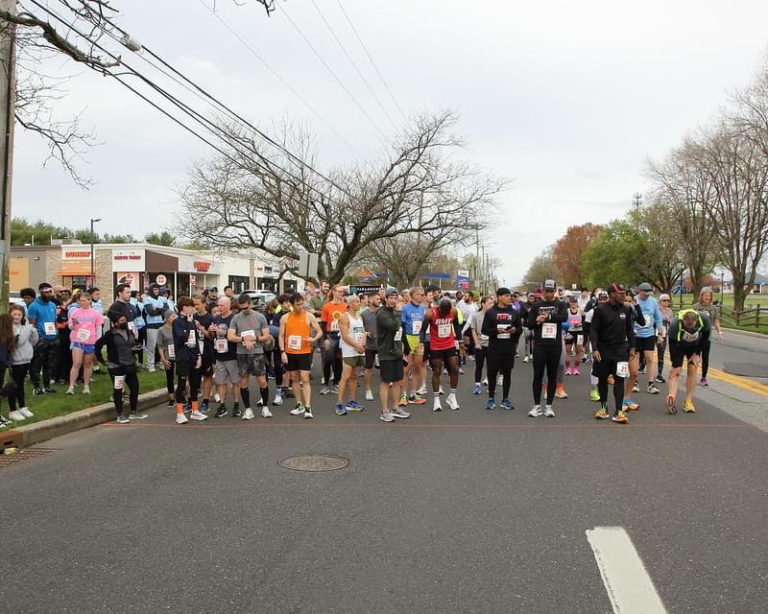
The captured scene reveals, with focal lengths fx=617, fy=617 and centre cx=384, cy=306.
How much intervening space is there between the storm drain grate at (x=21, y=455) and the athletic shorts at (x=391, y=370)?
4.17m

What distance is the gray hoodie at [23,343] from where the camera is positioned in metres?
8.03

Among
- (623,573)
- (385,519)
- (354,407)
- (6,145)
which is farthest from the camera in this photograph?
(354,407)

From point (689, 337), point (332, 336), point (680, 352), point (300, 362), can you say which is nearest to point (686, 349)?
point (680, 352)

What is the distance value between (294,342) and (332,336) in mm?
2516

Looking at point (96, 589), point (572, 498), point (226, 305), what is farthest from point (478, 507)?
point (226, 305)

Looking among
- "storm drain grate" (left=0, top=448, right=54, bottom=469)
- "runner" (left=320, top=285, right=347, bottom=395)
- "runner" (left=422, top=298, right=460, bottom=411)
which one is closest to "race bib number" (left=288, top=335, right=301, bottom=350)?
"runner" (left=320, top=285, right=347, bottom=395)

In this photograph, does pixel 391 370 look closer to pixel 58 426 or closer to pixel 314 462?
pixel 314 462

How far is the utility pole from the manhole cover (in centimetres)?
517

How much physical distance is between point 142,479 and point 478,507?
3144 millimetres

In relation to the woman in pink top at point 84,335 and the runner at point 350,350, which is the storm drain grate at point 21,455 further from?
the runner at point 350,350

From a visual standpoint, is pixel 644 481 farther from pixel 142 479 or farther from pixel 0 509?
pixel 0 509

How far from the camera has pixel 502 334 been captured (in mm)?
9289

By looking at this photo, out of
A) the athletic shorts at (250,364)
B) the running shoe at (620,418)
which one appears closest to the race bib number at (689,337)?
the running shoe at (620,418)

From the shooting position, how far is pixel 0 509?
5.01 metres
